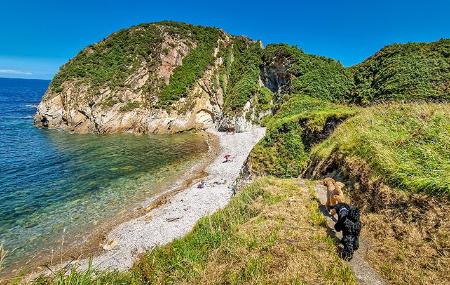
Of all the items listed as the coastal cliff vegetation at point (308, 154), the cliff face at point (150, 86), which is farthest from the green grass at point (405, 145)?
the cliff face at point (150, 86)

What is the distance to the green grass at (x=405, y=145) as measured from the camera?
38.3 ft

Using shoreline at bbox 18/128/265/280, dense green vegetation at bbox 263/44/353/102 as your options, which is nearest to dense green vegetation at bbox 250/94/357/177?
shoreline at bbox 18/128/265/280

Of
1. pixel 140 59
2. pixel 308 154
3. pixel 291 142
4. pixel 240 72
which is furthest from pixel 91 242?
pixel 240 72

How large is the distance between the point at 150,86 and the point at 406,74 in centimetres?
5440

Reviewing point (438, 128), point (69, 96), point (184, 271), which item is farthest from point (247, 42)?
point (184, 271)

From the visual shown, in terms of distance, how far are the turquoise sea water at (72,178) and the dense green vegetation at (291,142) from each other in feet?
43.5

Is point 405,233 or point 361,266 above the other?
point 405,233

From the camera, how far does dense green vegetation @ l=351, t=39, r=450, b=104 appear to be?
47.1 meters

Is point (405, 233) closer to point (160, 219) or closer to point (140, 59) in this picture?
point (160, 219)

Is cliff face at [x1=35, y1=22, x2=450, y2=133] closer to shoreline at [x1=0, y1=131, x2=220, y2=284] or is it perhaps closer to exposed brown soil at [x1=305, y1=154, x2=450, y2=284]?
shoreline at [x1=0, y1=131, x2=220, y2=284]

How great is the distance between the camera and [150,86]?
244 feet

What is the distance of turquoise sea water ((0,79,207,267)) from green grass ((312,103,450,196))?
2156 centimetres

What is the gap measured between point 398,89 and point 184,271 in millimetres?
51821

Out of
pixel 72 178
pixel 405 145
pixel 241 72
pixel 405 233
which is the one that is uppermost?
pixel 241 72
